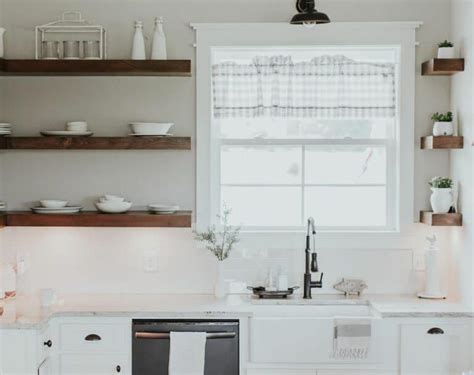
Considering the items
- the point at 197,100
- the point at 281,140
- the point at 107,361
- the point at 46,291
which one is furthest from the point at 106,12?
the point at 107,361

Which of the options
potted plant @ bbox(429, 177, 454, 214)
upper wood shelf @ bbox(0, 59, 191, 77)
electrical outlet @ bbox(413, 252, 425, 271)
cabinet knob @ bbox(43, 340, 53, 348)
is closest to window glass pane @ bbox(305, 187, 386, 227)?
electrical outlet @ bbox(413, 252, 425, 271)

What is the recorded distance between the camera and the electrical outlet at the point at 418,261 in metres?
4.66

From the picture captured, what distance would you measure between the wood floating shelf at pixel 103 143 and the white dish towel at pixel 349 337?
1.41 meters

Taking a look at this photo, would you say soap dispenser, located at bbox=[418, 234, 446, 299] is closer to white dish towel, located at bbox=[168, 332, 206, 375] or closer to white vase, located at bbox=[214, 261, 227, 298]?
white vase, located at bbox=[214, 261, 227, 298]

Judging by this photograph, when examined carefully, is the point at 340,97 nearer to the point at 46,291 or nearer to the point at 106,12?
the point at 106,12

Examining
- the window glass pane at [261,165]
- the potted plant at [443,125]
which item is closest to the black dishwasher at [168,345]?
the window glass pane at [261,165]

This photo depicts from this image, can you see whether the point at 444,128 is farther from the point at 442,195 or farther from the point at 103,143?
the point at 103,143

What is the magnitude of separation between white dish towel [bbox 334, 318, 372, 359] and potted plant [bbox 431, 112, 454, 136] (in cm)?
130

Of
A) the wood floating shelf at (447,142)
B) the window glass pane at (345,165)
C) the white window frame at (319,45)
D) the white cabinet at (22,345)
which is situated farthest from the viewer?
the window glass pane at (345,165)

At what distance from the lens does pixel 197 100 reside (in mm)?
4633

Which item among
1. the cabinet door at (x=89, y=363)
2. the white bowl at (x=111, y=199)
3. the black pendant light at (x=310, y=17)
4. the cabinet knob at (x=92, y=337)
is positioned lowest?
the cabinet door at (x=89, y=363)

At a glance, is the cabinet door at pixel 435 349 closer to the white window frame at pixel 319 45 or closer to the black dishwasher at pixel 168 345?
the white window frame at pixel 319 45

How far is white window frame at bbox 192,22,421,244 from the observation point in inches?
181

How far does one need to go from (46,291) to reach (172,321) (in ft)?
2.57
